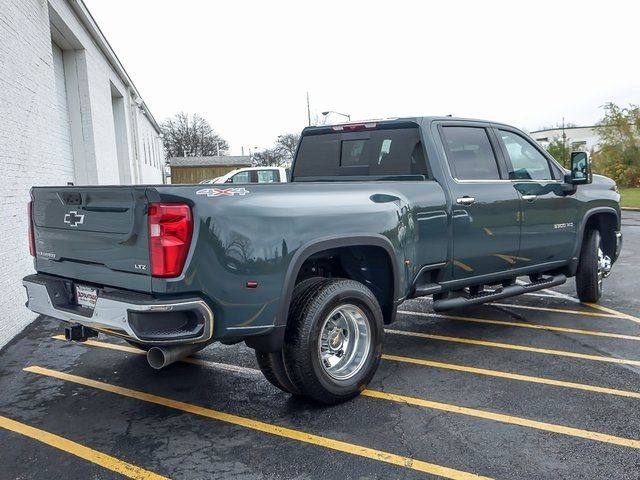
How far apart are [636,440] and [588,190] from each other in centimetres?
363

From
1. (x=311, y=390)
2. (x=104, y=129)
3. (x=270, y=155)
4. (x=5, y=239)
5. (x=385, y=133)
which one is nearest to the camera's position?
(x=311, y=390)

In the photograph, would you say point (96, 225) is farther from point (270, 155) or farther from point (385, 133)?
point (270, 155)

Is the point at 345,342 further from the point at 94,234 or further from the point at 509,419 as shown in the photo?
the point at 94,234

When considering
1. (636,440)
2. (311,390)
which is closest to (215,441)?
(311,390)

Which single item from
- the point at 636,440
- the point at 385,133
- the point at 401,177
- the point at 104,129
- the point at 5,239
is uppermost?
the point at 104,129

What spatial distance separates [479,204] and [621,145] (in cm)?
3463

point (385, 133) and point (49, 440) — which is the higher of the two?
point (385, 133)

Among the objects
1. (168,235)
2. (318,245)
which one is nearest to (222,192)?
(168,235)

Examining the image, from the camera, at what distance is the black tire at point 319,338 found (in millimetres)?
3512

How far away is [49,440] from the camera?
3430 mm

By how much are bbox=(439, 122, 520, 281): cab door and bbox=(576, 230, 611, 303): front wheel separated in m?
1.54

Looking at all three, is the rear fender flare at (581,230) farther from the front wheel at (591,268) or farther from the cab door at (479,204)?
the cab door at (479,204)

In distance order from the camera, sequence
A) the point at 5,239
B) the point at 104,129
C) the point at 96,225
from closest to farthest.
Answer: the point at 96,225, the point at 5,239, the point at 104,129

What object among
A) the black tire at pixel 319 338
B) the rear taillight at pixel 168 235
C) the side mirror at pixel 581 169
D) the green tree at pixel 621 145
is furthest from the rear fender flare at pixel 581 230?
the green tree at pixel 621 145
